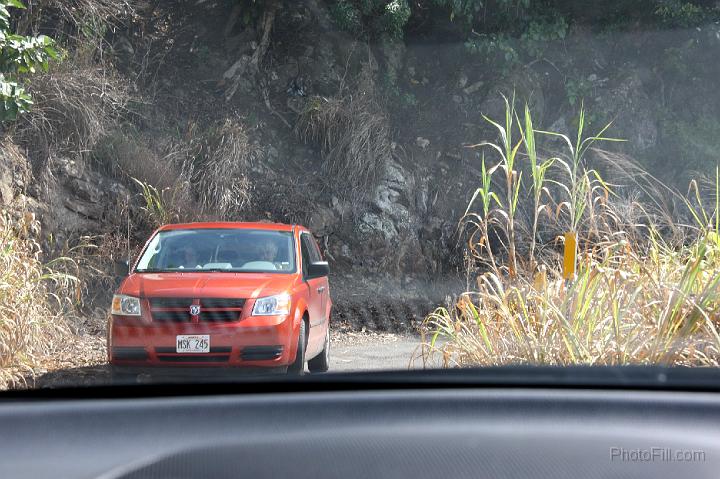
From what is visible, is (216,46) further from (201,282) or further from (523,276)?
(523,276)

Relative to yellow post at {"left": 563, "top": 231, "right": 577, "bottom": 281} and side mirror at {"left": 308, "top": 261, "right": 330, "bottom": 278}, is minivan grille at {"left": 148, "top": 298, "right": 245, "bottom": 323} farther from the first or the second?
yellow post at {"left": 563, "top": 231, "right": 577, "bottom": 281}

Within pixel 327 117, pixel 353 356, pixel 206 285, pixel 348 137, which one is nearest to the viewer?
pixel 206 285

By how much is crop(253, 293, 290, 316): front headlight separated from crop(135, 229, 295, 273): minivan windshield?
0.89 metres

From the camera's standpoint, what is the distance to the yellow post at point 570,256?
222 inches

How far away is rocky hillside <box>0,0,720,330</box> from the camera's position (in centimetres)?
1402

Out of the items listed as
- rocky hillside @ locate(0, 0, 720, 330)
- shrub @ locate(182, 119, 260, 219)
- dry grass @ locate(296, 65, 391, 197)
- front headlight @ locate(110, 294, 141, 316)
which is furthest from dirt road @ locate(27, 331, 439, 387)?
dry grass @ locate(296, 65, 391, 197)

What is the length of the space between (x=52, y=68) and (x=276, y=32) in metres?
5.83

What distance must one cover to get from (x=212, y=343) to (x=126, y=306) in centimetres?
124

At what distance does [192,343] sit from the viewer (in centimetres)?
602

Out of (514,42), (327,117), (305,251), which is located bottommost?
(305,251)

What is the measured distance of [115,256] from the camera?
13484 millimetres

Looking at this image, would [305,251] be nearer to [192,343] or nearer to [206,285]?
[206,285]

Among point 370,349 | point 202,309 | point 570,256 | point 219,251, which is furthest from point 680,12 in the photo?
point 202,309

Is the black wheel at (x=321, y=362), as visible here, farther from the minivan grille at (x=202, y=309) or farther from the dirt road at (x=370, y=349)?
the minivan grille at (x=202, y=309)
